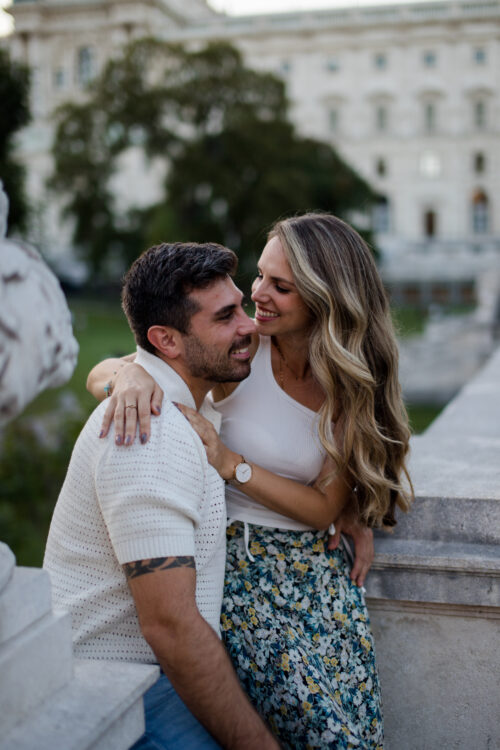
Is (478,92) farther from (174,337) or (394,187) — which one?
(174,337)

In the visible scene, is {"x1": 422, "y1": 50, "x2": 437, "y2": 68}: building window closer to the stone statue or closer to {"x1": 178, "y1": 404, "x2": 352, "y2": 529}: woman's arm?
{"x1": 178, "y1": 404, "x2": 352, "y2": 529}: woman's arm

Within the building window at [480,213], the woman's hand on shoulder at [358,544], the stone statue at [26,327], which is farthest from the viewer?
the building window at [480,213]

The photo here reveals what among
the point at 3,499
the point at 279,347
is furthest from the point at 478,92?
the point at 279,347

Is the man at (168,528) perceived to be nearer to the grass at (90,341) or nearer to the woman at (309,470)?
the woman at (309,470)

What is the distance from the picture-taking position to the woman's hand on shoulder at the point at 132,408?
1.48 m

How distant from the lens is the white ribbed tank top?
5.82 feet

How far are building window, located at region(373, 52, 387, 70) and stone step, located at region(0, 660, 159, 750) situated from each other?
49565 mm

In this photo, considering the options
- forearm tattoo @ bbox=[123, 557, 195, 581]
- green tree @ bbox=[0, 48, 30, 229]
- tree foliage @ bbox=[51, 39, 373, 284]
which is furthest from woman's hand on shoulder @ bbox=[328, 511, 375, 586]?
tree foliage @ bbox=[51, 39, 373, 284]

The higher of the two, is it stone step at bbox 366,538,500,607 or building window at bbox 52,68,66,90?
stone step at bbox 366,538,500,607

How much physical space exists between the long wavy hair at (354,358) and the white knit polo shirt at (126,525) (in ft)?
1.11

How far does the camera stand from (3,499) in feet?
20.5

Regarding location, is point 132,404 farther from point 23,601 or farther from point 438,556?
point 438,556

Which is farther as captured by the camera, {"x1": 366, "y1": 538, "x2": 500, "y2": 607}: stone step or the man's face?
{"x1": 366, "y1": 538, "x2": 500, "y2": 607}: stone step

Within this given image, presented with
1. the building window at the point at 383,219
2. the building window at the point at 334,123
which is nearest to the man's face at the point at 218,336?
the building window at the point at 383,219
